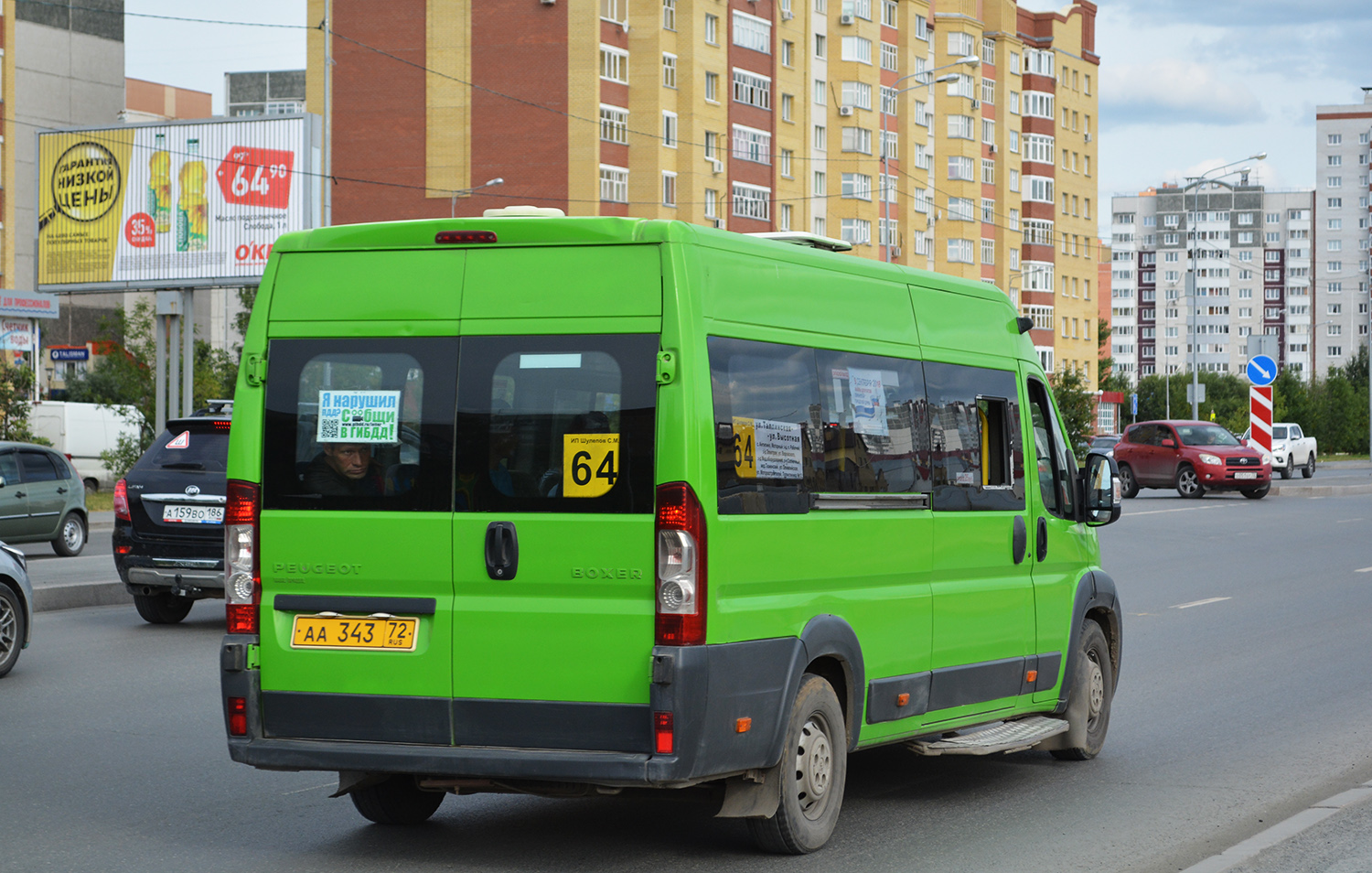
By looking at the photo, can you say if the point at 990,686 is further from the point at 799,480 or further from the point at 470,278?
the point at 470,278

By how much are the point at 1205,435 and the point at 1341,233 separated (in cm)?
15613

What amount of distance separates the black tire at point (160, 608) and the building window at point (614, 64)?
57883mm

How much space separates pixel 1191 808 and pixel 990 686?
1021mm

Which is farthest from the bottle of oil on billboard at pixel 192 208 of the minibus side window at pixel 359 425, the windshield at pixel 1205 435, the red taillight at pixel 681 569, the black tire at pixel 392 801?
the red taillight at pixel 681 569

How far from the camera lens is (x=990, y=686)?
8.05 meters

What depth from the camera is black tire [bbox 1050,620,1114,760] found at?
886cm

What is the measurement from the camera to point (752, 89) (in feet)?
262

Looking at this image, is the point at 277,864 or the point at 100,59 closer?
the point at 277,864

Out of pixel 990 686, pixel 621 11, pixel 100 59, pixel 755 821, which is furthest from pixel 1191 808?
pixel 100 59

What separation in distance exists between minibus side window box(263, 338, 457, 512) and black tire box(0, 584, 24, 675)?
20.2 ft

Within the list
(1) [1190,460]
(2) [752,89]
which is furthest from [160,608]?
(2) [752,89]

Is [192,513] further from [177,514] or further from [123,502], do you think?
[123,502]

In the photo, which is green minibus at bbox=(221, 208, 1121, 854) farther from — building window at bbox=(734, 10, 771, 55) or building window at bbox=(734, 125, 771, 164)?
building window at bbox=(734, 10, 771, 55)

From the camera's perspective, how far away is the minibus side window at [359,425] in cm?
638
